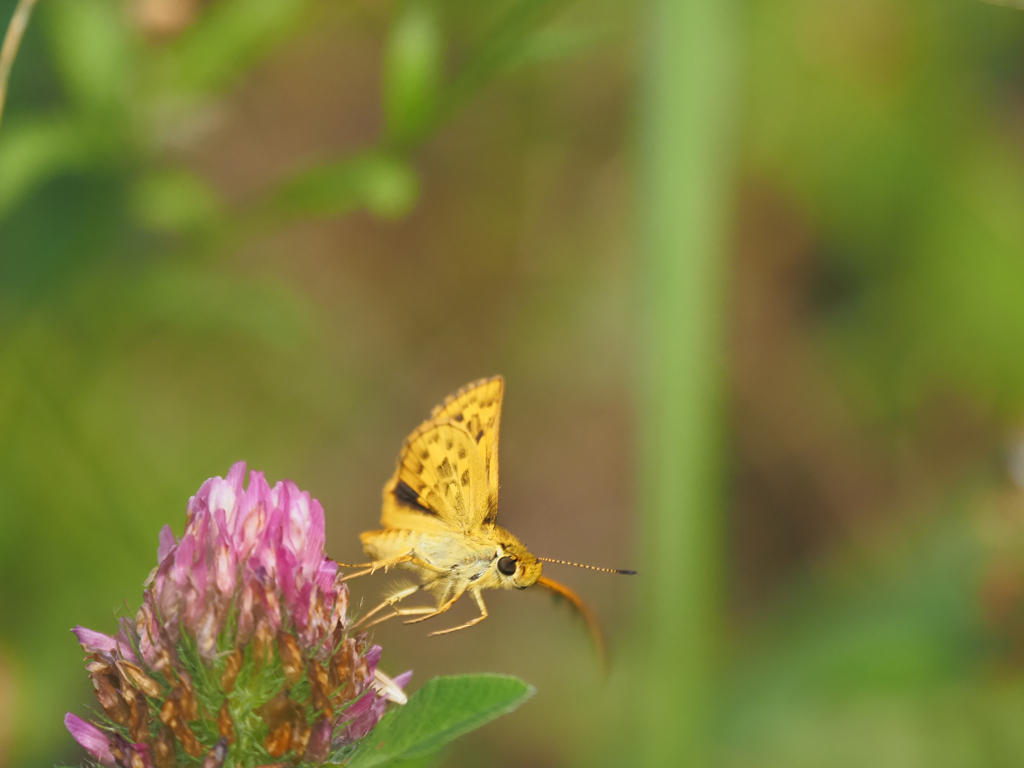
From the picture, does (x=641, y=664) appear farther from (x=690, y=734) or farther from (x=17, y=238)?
(x=17, y=238)

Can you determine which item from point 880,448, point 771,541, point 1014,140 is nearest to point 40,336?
point 771,541

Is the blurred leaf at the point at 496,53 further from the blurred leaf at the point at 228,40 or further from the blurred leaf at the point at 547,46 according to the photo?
the blurred leaf at the point at 228,40

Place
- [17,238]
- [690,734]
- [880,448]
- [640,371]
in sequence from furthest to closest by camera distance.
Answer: [880,448] < [640,371] < [690,734] < [17,238]

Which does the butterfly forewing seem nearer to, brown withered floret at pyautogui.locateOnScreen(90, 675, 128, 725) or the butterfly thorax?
the butterfly thorax

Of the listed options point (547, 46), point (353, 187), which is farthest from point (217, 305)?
point (547, 46)

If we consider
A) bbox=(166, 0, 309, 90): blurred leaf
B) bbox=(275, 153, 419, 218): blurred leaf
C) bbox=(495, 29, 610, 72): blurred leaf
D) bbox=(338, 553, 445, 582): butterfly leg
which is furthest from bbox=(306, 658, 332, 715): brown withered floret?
bbox=(166, 0, 309, 90): blurred leaf

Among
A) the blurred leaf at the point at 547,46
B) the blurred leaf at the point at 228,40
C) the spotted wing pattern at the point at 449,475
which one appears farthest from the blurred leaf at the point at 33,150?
the spotted wing pattern at the point at 449,475

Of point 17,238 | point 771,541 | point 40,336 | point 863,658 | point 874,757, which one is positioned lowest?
point 874,757

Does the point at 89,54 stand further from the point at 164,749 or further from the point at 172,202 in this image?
the point at 164,749
